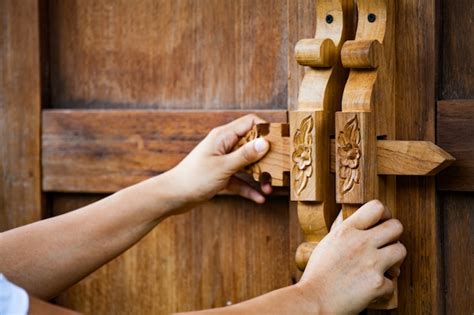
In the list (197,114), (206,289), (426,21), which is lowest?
(206,289)

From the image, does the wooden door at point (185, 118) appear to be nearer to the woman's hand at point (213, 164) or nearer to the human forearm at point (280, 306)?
the woman's hand at point (213, 164)

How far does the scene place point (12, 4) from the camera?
136 centimetres

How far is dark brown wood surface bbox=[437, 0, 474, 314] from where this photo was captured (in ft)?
3.49

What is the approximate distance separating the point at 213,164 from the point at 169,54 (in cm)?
21

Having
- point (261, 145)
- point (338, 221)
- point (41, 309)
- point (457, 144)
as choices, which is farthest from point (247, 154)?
point (41, 309)

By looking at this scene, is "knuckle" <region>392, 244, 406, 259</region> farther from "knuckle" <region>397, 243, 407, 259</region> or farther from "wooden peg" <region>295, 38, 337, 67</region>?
"wooden peg" <region>295, 38, 337, 67</region>

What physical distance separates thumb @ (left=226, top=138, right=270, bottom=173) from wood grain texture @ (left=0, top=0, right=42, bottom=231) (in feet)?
1.18

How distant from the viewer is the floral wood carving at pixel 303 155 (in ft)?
3.44

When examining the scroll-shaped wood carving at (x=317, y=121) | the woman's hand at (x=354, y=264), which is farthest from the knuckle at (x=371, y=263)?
the scroll-shaped wood carving at (x=317, y=121)

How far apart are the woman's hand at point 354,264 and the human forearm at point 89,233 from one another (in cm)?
27

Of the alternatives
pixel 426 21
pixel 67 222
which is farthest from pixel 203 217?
pixel 426 21

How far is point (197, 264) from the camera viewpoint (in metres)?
1.29

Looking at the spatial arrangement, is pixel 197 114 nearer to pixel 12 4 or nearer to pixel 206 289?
pixel 206 289

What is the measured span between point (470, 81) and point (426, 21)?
0.09 m
